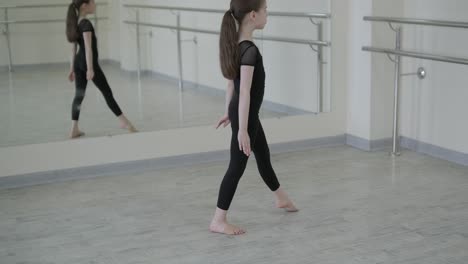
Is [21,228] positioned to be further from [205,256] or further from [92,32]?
[92,32]

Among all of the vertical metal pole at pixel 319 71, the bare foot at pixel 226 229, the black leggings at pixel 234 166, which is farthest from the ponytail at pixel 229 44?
the vertical metal pole at pixel 319 71

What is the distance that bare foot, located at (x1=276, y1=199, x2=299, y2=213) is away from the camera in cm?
377

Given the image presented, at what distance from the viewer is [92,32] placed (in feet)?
14.5

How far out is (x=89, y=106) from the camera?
4.54m

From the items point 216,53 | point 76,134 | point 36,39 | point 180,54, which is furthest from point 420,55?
point 36,39

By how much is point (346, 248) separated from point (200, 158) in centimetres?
185

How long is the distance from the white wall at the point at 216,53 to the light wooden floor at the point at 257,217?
22.5 inches

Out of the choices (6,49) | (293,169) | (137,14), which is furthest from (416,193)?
(6,49)

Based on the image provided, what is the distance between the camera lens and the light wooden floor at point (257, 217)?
10.5 ft

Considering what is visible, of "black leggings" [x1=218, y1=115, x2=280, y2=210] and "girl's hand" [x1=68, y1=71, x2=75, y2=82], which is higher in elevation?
"girl's hand" [x1=68, y1=71, x2=75, y2=82]

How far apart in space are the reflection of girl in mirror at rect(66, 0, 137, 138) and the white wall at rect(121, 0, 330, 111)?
196mm

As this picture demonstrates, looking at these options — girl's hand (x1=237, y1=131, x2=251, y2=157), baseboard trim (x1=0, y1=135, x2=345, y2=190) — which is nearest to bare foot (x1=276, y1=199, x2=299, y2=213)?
girl's hand (x1=237, y1=131, x2=251, y2=157)

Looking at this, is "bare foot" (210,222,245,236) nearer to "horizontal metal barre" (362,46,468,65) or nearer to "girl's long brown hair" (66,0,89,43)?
Answer: "girl's long brown hair" (66,0,89,43)

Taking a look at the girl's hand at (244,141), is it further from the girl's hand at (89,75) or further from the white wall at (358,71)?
the white wall at (358,71)
